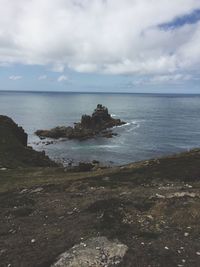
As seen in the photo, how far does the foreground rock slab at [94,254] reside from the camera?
54.7 feet

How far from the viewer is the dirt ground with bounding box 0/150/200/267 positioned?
17.8 metres

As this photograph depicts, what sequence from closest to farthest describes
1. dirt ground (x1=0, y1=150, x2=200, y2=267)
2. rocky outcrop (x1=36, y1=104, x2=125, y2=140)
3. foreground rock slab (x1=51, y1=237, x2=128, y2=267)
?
foreground rock slab (x1=51, y1=237, x2=128, y2=267), dirt ground (x1=0, y1=150, x2=200, y2=267), rocky outcrop (x1=36, y1=104, x2=125, y2=140)

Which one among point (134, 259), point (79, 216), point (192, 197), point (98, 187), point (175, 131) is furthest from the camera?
point (175, 131)

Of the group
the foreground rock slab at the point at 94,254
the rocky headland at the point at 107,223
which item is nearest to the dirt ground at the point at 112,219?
the rocky headland at the point at 107,223

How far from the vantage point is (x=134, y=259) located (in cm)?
1692

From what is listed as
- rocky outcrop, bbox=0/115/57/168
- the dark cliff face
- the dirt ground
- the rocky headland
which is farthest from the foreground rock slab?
the dark cliff face

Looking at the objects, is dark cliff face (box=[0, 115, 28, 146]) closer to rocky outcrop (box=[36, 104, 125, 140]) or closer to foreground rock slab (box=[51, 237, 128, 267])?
rocky outcrop (box=[36, 104, 125, 140])

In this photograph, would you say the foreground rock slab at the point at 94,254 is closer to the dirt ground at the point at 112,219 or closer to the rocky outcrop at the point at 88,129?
the dirt ground at the point at 112,219

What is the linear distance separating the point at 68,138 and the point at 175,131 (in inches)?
1869

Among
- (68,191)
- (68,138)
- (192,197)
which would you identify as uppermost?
(192,197)

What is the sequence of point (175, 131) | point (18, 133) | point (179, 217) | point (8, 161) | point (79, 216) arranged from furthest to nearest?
point (175, 131) < point (18, 133) < point (8, 161) < point (79, 216) < point (179, 217)

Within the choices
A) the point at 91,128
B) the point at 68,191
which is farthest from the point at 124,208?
the point at 91,128

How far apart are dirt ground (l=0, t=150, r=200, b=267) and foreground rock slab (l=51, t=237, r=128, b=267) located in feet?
1.26

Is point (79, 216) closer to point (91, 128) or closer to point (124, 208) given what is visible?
point (124, 208)
